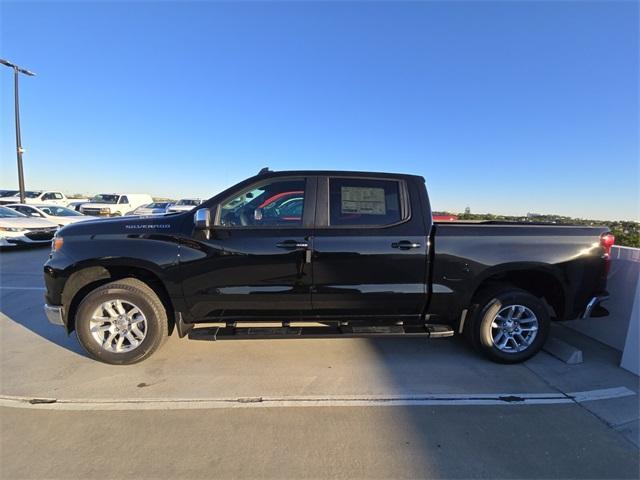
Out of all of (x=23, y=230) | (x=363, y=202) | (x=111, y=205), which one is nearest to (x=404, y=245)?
(x=363, y=202)

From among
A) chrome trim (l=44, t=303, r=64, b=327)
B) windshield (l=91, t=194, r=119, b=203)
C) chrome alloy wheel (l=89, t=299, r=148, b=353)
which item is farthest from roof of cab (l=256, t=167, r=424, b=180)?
windshield (l=91, t=194, r=119, b=203)

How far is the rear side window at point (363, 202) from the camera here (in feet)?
11.9

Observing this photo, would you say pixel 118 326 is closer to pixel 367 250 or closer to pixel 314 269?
pixel 314 269

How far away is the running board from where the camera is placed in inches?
138

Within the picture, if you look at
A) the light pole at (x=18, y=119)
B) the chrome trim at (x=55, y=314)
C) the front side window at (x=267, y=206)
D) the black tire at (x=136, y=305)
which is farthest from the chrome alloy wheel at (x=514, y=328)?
the light pole at (x=18, y=119)

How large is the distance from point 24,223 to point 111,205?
12849 mm

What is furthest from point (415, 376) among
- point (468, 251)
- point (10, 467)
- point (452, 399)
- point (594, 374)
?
point (10, 467)

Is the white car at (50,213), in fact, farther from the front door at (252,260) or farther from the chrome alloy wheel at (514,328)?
the chrome alloy wheel at (514,328)

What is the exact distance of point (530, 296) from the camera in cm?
372

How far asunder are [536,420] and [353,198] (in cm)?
237

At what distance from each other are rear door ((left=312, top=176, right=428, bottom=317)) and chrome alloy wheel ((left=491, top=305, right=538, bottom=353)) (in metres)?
0.82

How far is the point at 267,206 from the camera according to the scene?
365 cm

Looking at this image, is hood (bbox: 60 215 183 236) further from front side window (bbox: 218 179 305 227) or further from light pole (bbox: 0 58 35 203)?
light pole (bbox: 0 58 35 203)

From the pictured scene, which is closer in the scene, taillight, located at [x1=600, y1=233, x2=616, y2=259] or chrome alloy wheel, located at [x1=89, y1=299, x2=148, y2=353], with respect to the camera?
chrome alloy wheel, located at [x1=89, y1=299, x2=148, y2=353]
